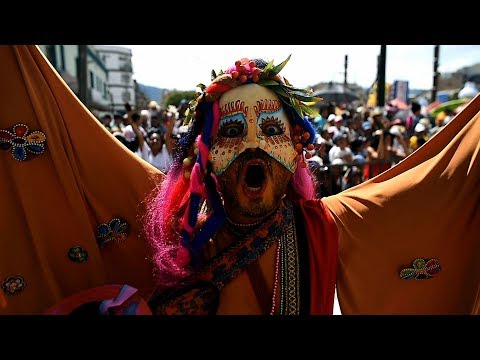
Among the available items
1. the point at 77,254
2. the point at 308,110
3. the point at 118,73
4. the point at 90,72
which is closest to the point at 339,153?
the point at 308,110

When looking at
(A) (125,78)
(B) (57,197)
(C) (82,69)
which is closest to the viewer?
(B) (57,197)

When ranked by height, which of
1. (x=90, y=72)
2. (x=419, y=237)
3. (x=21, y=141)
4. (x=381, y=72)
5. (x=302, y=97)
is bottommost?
(x=419, y=237)

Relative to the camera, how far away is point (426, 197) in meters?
1.92

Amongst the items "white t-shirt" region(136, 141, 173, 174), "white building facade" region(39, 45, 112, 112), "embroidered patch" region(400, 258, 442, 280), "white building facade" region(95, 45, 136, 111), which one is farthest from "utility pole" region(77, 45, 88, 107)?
"white building facade" region(95, 45, 136, 111)

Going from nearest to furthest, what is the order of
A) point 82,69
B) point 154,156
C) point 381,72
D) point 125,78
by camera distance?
point 154,156 < point 381,72 < point 82,69 < point 125,78

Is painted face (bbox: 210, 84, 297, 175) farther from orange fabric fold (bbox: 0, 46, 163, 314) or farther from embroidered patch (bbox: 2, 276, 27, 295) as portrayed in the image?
embroidered patch (bbox: 2, 276, 27, 295)

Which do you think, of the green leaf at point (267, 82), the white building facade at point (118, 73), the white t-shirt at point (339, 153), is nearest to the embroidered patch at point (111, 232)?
the green leaf at point (267, 82)

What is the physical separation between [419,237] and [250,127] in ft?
2.56

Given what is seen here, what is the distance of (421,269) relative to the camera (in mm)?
1938

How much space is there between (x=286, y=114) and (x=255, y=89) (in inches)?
6.7

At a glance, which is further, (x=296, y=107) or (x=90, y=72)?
(x=90, y=72)

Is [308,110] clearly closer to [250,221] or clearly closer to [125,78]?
[250,221]

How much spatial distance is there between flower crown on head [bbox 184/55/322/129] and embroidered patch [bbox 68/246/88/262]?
73 centimetres

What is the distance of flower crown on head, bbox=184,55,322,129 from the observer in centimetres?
191
